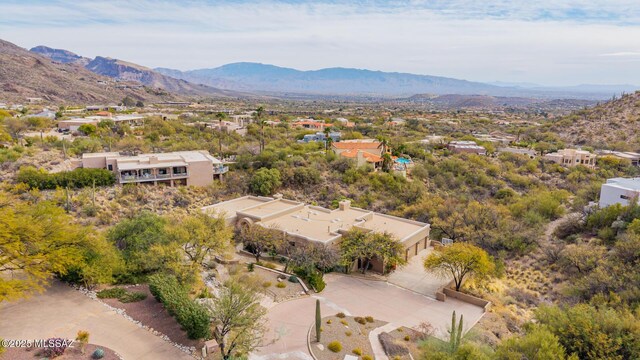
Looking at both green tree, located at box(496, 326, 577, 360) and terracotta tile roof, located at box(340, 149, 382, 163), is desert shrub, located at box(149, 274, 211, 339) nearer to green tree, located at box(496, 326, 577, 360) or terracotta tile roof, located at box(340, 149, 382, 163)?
green tree, located at box(496, 326, 577, 360)

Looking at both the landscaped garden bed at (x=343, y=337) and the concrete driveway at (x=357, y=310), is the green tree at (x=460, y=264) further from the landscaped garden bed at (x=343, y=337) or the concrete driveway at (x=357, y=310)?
the landscaped garden bed at (x=343, y=337)

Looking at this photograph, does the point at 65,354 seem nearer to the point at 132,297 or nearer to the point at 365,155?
the point at 132,297

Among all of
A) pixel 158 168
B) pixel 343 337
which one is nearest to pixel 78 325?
pixel 343 337

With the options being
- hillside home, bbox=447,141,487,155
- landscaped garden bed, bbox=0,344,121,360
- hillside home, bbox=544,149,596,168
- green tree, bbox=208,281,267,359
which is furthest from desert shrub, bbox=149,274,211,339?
hillside home, bbox=544,149,596,168

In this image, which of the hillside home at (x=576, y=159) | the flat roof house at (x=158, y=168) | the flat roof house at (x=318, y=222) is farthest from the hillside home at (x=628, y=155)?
the flat roof house at (x=158, y=168)

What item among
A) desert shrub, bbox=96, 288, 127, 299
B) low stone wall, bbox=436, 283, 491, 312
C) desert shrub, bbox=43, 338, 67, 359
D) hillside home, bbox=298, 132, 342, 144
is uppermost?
hillside home, bbox=298, 132, 342, 144

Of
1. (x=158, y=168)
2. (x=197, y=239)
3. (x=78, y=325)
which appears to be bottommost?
(x=78, y=325)

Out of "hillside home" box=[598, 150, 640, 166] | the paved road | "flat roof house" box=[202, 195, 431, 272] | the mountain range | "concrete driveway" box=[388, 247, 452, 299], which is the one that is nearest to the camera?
the paved road
